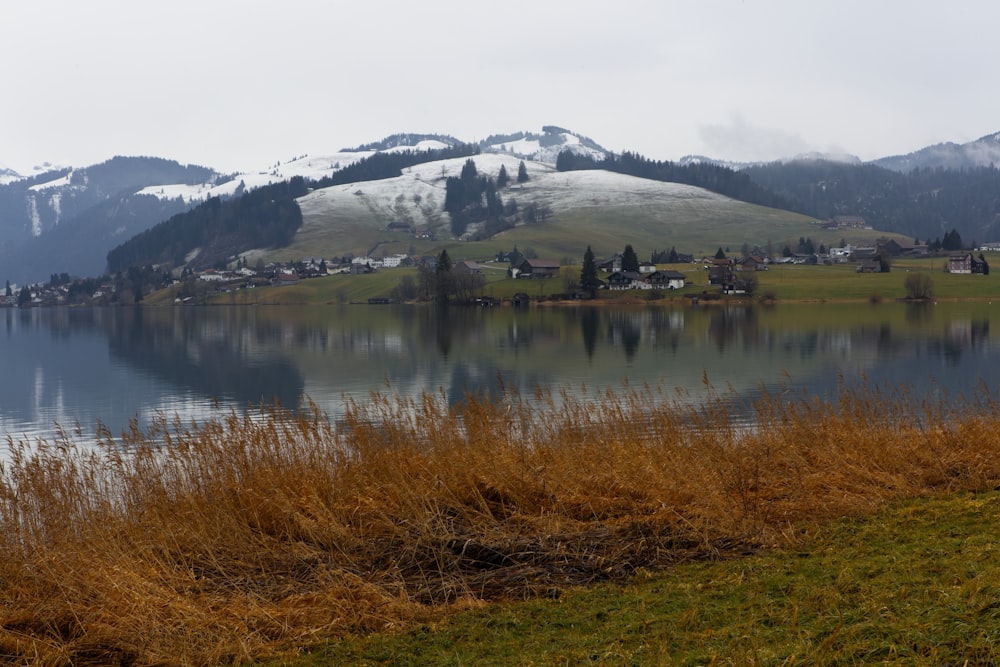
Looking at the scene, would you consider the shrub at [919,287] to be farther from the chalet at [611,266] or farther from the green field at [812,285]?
the chalet at [611,266]

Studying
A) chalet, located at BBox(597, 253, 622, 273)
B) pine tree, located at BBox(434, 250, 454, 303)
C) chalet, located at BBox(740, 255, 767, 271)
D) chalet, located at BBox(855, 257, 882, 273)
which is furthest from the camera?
chalet, located at BBox(597, 253, 622, 273)

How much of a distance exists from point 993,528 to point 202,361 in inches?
2639

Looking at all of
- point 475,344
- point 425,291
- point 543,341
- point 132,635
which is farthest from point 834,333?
point 425,291

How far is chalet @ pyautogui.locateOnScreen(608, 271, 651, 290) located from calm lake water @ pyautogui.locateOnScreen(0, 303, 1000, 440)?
161ft

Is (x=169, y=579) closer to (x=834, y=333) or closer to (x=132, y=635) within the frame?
(x=132, y=635)

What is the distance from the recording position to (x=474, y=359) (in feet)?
211

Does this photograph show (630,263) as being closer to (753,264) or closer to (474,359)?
(753,264)

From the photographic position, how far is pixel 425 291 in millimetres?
173125

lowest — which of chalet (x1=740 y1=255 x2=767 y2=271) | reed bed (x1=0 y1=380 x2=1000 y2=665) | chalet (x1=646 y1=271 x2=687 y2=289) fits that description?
reed bed (x1=0 y1=380 x2=1000 y2=665)

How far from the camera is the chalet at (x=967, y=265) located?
166 m

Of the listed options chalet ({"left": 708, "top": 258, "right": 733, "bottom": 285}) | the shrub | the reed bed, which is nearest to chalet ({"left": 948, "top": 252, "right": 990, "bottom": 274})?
the shrub

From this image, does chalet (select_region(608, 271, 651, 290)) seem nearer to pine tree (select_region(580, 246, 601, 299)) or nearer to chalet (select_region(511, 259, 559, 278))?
pine tree (select_region(580, 246, 601, 299))

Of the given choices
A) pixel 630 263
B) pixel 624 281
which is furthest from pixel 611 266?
pixel 624 281

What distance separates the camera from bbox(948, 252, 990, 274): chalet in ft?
546
